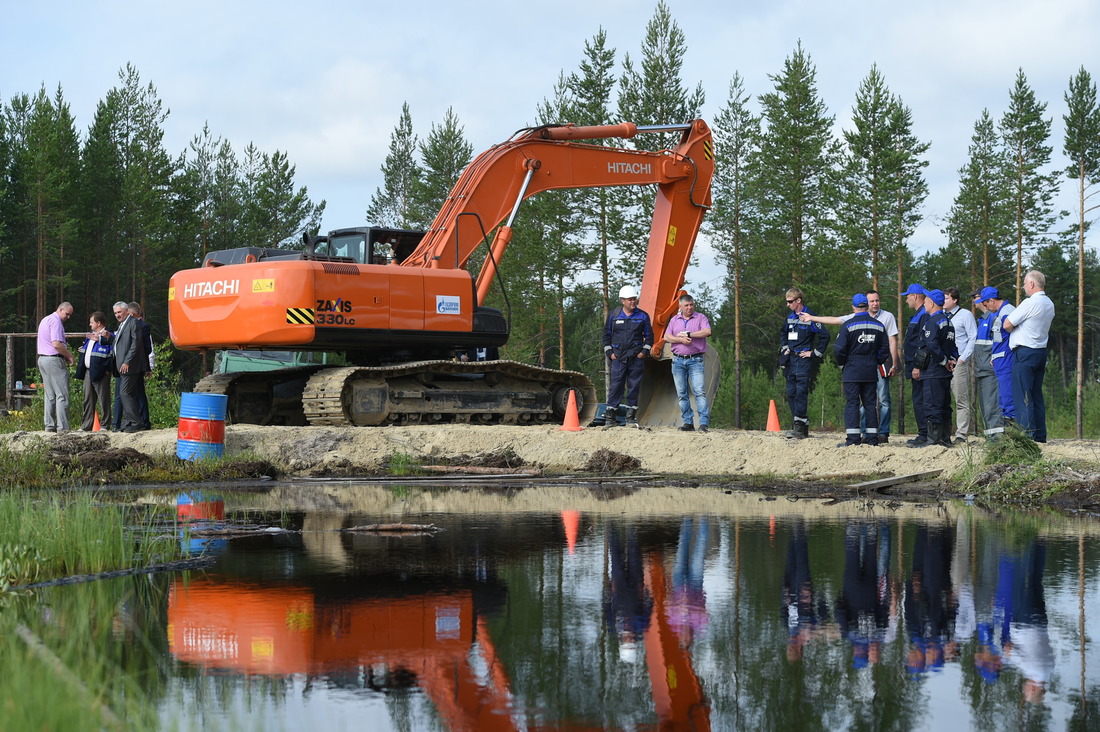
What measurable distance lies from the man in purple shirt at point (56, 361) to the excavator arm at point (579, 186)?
212 inches

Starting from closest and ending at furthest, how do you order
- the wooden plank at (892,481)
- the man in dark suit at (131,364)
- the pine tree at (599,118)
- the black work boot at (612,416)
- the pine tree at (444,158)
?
the wooden plank at (892,481) < the man in dark suit at (131,364) < the black work boot at (612,416) < the pine tree at (599,118) < the pine tree at (444,158)

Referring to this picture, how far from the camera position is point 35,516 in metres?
7.44

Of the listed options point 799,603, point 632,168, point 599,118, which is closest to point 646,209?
point 599,118

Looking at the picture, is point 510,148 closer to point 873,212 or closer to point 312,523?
point 312,523

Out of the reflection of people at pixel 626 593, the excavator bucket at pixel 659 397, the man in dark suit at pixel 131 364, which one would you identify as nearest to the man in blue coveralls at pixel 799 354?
the excavator bucket at pixel 659 397

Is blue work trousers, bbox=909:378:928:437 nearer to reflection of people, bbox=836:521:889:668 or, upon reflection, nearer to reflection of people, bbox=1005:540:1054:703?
reflection of people, bbox=836:521:889:668

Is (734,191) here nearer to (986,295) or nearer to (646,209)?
(646,209)

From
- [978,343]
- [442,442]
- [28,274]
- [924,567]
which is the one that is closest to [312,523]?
[924,567]

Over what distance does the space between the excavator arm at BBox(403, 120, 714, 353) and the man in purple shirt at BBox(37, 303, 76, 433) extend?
5.40 metres

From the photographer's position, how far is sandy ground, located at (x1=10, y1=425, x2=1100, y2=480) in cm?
1398

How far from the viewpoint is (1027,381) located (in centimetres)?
1450

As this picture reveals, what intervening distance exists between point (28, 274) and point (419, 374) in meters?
44.3

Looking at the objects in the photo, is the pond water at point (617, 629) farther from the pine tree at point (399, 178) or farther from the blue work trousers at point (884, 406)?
the pine tree at point (399, 178)

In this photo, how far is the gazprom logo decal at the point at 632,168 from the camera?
Result: 2027 cm
